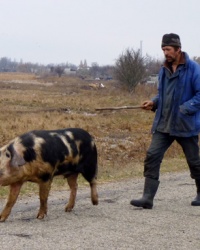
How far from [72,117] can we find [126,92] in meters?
25.5

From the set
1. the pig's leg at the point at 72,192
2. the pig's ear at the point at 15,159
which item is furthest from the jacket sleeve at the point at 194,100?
the pig's ear at the point at 15,159

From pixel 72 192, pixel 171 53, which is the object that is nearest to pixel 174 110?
pixel 171 53

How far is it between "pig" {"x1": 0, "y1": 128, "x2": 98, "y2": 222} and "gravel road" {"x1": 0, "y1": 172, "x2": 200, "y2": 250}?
338 millimetres

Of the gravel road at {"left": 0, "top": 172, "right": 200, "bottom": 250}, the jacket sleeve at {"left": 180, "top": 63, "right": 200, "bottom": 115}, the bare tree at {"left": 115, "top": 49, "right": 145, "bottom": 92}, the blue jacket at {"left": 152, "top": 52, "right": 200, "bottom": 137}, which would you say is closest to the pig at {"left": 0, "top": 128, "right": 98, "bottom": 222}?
the gravel road at {"left": 0, "top": 172, "right": 200, "bottom": 250}

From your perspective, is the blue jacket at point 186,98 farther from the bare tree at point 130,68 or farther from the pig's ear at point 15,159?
the bare tree at point 130,68

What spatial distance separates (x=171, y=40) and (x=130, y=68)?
42730 millimetres

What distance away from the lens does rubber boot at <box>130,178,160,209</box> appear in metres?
8.53

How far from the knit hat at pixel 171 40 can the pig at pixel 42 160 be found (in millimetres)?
1704

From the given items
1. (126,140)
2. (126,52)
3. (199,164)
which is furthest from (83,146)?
(126,52)

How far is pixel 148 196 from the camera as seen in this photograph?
28.2ft

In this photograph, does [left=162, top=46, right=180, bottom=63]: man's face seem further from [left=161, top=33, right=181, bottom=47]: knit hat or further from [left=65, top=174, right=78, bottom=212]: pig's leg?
[left=65, top=174, right=78, bottom=212]: pig's leg

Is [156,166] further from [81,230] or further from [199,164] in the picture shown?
[81,230]

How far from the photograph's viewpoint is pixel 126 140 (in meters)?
20.0

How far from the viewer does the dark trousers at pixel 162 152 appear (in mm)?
8562
